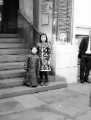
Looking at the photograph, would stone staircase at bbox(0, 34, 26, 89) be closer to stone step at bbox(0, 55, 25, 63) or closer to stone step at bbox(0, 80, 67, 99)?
stone step at bbox(0, 55, 25, 63)

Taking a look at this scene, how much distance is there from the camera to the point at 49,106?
17.3ft

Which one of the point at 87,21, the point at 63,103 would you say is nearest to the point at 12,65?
the point at 63,103

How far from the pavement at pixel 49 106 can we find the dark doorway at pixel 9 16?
4016mm

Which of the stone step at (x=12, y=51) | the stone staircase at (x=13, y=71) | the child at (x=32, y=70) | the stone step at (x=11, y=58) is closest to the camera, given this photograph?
the stone staircase at (x=13, y=71)

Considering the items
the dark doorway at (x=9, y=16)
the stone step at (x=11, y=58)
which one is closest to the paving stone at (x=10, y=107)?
the stone step at (x=11, y=58)

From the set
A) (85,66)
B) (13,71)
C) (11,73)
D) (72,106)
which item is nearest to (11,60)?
(13,71)

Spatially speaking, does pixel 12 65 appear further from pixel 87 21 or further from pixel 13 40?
pixel 87 21

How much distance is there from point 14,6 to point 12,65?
357cm

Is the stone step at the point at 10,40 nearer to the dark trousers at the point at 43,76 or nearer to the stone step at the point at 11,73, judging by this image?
the stone step at the point at 11,73

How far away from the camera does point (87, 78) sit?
7.86m

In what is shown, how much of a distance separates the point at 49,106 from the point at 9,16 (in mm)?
5475

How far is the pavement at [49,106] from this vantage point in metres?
4.63

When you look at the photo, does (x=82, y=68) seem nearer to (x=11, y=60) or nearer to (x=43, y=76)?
(x=43, y=76)

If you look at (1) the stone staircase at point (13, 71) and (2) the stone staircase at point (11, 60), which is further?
(2) the stone staircase at point (11, 60)
